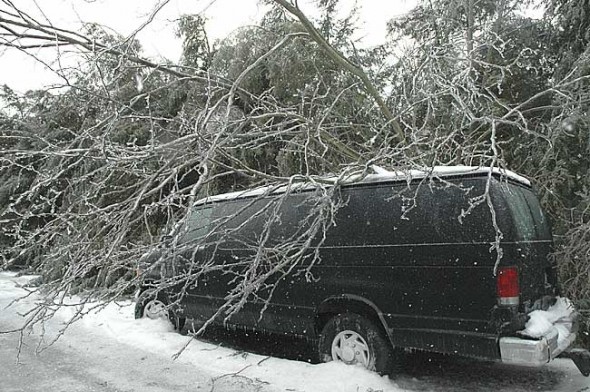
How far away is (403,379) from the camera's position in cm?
482

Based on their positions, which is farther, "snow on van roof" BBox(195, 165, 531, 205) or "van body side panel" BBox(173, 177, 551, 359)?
"snow on van roof" BBox(195, 165, 531, 205)

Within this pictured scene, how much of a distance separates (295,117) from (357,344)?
236cm

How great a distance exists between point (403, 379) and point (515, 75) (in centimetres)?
545

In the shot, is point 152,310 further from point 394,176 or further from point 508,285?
point 508,285

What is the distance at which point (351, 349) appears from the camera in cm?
477

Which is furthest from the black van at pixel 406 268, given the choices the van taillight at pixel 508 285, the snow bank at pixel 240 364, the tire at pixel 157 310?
the tire at pixel 157 310

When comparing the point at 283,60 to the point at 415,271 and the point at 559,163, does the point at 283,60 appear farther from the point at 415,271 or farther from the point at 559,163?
the point at 415,271

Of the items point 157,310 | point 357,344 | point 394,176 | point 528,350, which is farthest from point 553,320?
point 157,310

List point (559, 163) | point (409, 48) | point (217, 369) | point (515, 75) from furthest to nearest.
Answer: point (515, 75), point (409, 48), point (559, 163), point (217, 369)

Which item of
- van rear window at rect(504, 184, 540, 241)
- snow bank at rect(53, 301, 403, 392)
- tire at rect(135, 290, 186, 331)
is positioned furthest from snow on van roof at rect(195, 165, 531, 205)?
tire at rect(135, 290, 186, 331)

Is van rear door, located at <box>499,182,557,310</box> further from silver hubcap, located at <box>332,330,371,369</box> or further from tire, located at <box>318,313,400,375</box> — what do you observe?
silver hubcap, located at <box>332,330,371,369</box>

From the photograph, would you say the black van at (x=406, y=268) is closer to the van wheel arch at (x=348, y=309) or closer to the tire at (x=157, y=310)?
the van wheel arch at (x=348, y=309)

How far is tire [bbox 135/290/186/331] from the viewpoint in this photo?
677cm

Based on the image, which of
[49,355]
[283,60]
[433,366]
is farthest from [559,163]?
[49,355]
